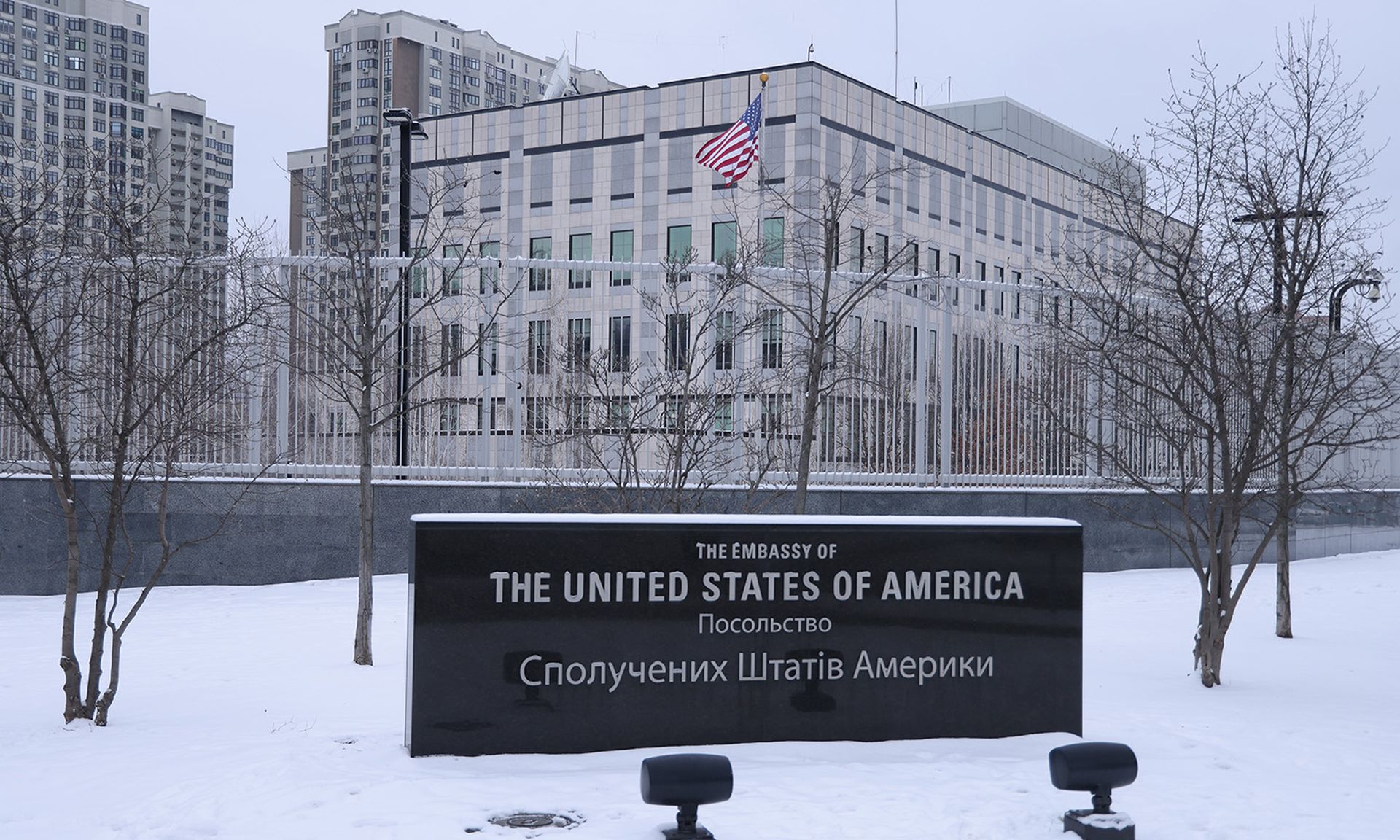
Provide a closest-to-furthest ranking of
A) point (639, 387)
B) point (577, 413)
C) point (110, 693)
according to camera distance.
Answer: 1. point (110, 693)
2. point (639, 387)
3. point (577, 413)

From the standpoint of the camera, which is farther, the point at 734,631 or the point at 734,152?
the point at 734,152

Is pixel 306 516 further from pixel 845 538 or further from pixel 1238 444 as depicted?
pixel 1238 444

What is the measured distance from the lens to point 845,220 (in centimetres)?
5603

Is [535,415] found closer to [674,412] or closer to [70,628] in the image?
[674,412]

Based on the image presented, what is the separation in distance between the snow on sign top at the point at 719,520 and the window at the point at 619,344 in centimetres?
521

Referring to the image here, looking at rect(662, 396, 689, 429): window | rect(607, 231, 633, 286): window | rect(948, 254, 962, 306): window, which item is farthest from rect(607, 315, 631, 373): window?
rect(948, 254, 962, 306): window

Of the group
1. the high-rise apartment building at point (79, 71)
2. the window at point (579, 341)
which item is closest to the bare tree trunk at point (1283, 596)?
the window at point (579, 341)

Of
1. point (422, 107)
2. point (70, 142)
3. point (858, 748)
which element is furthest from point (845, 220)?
point (422, 107)

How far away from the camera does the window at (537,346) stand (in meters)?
15.3

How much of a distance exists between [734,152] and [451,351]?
41.7 feet

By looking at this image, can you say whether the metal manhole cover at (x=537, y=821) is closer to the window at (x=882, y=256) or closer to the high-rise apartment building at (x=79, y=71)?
the window at (x=882, y=256)

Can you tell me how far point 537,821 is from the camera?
6.24 meters

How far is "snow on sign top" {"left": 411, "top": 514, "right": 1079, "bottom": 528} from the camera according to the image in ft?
24.2

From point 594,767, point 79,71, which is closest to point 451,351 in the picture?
point 594,767
